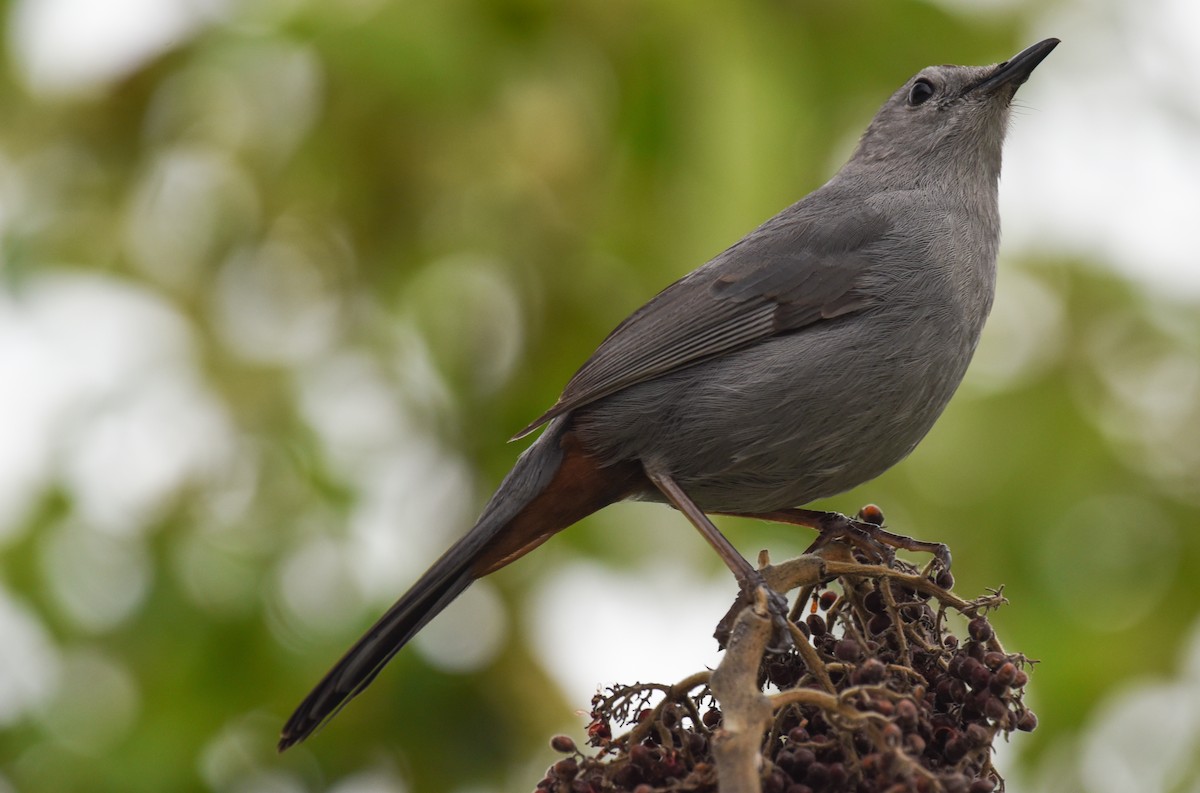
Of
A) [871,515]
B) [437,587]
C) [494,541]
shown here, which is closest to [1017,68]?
[871,515]

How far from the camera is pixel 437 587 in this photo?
377 cm

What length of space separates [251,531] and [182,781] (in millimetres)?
852

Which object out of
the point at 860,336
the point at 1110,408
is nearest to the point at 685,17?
the point at 860,336

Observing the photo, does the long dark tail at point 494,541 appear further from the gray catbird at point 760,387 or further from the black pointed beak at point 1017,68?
the black pointed beak at point 1017,68

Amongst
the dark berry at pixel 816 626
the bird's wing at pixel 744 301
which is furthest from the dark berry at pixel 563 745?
the bird's wing at pixel 744 301

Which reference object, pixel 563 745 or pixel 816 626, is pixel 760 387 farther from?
pixel 563 745

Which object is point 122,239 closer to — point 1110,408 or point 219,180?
point 219,180

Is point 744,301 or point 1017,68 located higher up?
point 1017,68

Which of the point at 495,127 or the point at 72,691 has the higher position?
the point at 495,127

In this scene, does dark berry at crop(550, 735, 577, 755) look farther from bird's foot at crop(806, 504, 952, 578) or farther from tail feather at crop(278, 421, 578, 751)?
tail feather at crop(278, 421, 578, 751)

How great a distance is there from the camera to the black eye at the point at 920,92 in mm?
4820

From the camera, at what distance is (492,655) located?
15.4 feet

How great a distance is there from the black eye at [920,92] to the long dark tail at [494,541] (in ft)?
6.03

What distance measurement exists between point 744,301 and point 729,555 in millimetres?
1080
